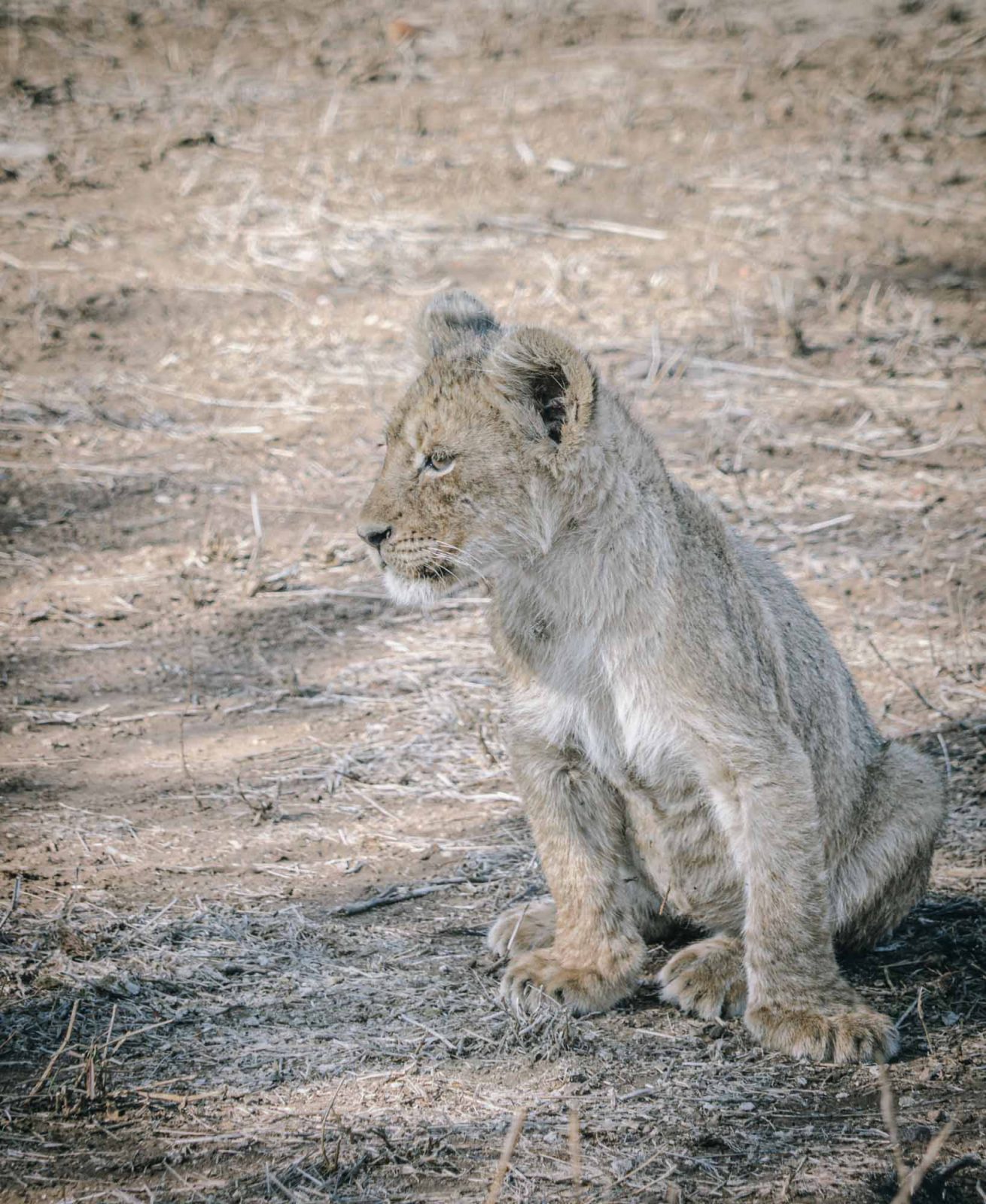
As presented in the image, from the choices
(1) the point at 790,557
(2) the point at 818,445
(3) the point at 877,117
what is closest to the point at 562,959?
(1) the point at 790,557

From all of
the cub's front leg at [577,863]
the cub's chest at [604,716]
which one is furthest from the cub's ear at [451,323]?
the cub's front leg at [577,863]

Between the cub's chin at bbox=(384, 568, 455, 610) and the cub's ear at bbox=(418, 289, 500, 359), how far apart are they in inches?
26.1

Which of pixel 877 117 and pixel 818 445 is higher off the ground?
pixel 877 117

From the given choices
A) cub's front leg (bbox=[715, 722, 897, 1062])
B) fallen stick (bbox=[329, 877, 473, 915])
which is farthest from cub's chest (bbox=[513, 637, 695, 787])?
fallen stick (bbox=[329, 877, 473, 915])

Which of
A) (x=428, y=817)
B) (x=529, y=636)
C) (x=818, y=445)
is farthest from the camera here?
(x=818, y=445)

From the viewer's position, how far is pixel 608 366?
8086mm

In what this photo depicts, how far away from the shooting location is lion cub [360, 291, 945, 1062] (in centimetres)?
350

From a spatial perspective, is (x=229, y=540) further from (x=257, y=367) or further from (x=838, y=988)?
(x=838, y=988)

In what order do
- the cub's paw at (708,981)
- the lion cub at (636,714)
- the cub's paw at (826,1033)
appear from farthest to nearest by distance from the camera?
1. the cub's paw at (708,981)
2. the lion cub at (636,714)
3. the cub's paw at (826,1033)

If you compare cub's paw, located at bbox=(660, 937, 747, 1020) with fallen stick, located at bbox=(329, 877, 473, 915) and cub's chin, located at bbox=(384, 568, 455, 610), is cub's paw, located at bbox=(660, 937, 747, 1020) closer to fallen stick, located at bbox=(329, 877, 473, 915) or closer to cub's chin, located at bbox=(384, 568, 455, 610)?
fallen stick, located at bbox=(329, 877, 473, 915)

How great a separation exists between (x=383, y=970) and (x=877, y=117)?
923 centimetres

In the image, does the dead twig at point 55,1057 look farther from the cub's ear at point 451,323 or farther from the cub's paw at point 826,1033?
the cub's ear at point 451,323

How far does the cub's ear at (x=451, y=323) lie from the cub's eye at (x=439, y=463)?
36cm

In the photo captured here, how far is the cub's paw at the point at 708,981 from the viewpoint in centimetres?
362
